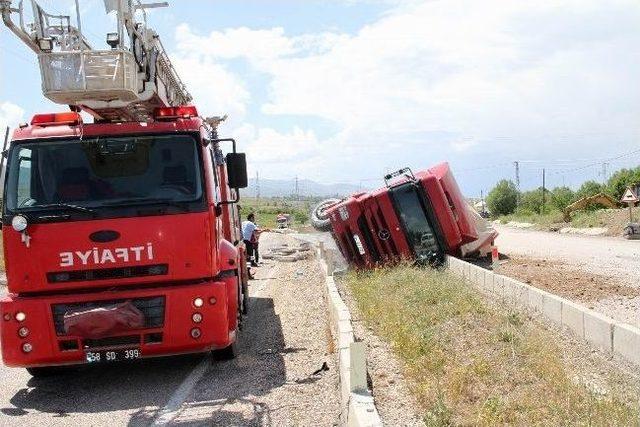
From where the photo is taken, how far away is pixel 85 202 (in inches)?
270

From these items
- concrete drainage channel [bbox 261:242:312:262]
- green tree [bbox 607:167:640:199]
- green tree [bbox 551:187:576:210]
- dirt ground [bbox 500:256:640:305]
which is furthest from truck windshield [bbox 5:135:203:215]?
green tree [bbox 551:187:576:210]

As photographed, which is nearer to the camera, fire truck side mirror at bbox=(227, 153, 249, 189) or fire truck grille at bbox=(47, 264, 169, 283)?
fire truck grille at bbox=(47, 264, 169, 283)

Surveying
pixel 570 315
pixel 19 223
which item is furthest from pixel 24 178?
pixel 570 315

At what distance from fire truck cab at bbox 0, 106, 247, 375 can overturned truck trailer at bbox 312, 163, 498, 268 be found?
916 centimetres

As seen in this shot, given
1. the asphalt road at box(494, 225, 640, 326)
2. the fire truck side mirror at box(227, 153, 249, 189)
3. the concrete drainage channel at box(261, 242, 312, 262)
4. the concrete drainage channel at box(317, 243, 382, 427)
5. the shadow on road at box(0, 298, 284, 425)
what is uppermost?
the fire truck side mirror at box(227, 153, 249, 189)

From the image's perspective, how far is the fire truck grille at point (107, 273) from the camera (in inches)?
267

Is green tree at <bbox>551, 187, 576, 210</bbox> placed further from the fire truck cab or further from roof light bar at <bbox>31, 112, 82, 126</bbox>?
roof light bar at <bbox>31, 112, 82, 126</bbox>

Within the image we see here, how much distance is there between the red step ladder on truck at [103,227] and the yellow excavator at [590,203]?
129ft

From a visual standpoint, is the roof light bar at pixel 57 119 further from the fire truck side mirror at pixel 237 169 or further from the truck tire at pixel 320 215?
the truck tire at pixel 320 215

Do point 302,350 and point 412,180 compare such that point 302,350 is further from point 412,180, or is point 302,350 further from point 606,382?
point 412,180

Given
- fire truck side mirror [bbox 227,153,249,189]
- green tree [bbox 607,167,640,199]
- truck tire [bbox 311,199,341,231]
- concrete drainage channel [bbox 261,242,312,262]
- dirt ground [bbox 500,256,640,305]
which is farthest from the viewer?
green tree [bbox 607,167,640,199]

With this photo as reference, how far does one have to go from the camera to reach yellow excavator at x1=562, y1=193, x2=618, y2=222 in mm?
42934

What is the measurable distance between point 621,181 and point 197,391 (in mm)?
62732

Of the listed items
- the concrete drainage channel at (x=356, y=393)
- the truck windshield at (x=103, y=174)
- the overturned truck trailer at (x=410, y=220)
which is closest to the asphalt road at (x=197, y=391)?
the concrete drainage channel at (x=356, y=393)
